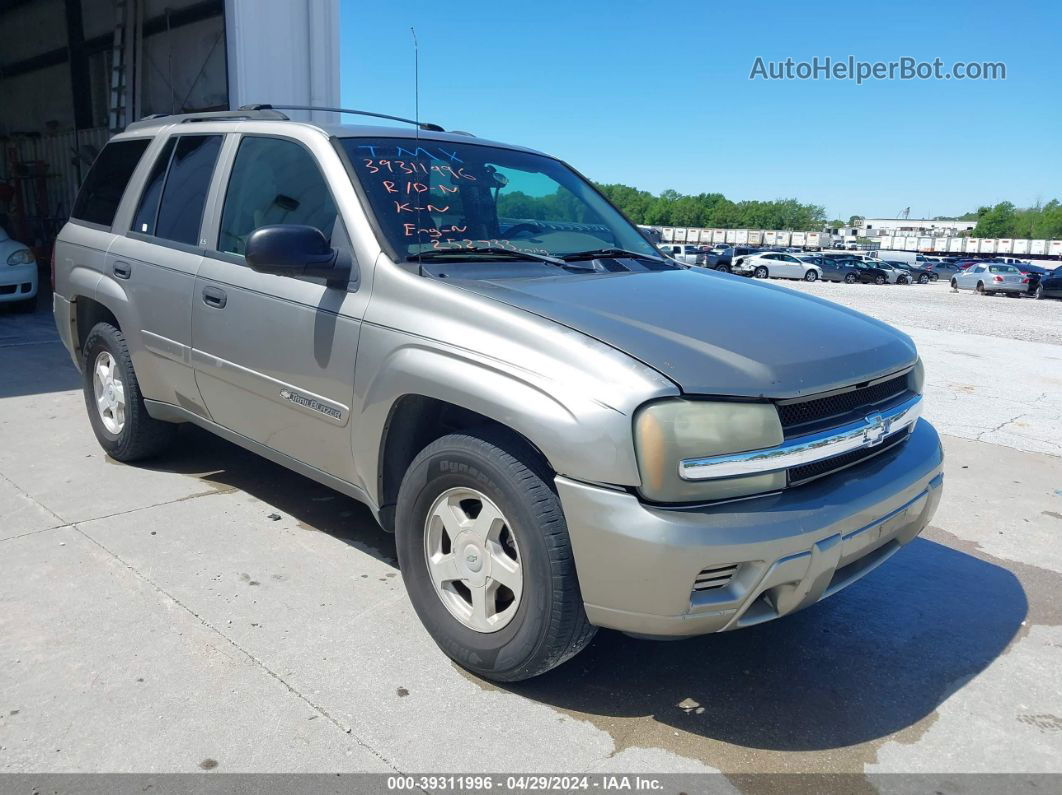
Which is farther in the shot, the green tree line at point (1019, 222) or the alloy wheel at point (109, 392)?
the green tree line at point (1019, 222)

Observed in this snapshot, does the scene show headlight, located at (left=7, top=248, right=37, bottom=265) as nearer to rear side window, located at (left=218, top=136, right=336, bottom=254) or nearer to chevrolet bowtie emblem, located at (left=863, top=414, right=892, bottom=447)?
rear side window, located at (left=218, top=136, right=336, bottom=254)

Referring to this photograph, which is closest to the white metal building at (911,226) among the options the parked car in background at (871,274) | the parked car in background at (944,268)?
the parked car in background at (944,268)

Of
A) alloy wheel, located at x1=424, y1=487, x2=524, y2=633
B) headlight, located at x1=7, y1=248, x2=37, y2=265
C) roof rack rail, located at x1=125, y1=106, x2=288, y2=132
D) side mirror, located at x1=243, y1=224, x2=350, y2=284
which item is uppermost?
roof rack rail, located at x1=125, y1=106, x2=288, y2=132

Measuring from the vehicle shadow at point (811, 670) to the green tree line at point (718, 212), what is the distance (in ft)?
475

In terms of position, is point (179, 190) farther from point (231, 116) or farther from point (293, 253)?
point (293, 253)

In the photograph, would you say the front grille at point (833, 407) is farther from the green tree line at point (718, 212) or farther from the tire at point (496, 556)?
the green tree line at point (718, 212)

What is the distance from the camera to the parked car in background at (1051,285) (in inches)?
1206

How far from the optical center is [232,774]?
2.32 metres

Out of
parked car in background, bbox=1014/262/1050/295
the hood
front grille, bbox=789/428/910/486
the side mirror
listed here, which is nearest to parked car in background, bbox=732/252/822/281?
parked car in background, bbox=1014/262/1050/295

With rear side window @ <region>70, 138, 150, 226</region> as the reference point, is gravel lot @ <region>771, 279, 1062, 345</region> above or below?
below

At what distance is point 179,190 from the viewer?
13.6ft

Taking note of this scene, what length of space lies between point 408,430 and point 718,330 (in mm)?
1155

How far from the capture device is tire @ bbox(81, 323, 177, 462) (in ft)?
14.6

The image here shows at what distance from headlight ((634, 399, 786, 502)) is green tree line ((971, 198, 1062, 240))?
5306 inches
